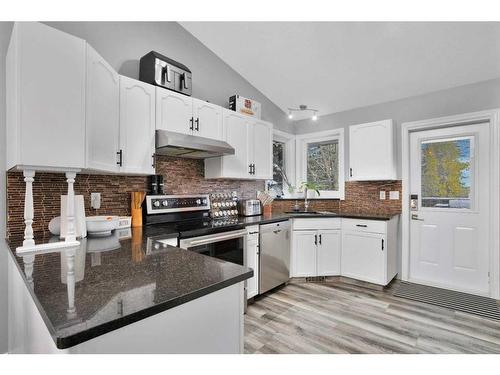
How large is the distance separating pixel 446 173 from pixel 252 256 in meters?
2.55

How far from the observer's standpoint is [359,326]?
2326 mm

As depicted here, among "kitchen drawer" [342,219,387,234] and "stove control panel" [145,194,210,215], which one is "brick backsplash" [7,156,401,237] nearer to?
"stove control panel" [145,194,210,215]

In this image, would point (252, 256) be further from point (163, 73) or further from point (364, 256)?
point (163, 73)

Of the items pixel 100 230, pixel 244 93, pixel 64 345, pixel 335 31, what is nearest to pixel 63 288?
pixel 64 345

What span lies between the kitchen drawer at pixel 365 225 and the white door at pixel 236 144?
1398 millimetres

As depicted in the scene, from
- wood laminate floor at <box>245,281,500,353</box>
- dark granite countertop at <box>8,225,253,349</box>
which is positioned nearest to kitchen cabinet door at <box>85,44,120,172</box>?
dark granite countertop at <box>8,225,253,349</box>

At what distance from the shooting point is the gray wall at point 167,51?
7.68ft

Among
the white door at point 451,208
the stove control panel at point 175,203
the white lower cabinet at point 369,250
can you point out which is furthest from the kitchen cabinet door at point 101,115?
the white door at point 451,208

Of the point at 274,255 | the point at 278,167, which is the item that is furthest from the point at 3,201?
the point at 278,167

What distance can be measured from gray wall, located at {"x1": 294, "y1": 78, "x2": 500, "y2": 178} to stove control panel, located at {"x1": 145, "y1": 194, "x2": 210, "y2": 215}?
2231 millimetres

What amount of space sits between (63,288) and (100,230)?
110 cm

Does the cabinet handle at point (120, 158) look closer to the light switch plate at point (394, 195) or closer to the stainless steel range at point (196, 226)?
the stainless steel range at point (196, 226)

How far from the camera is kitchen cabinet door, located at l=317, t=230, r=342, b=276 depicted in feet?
11.2
